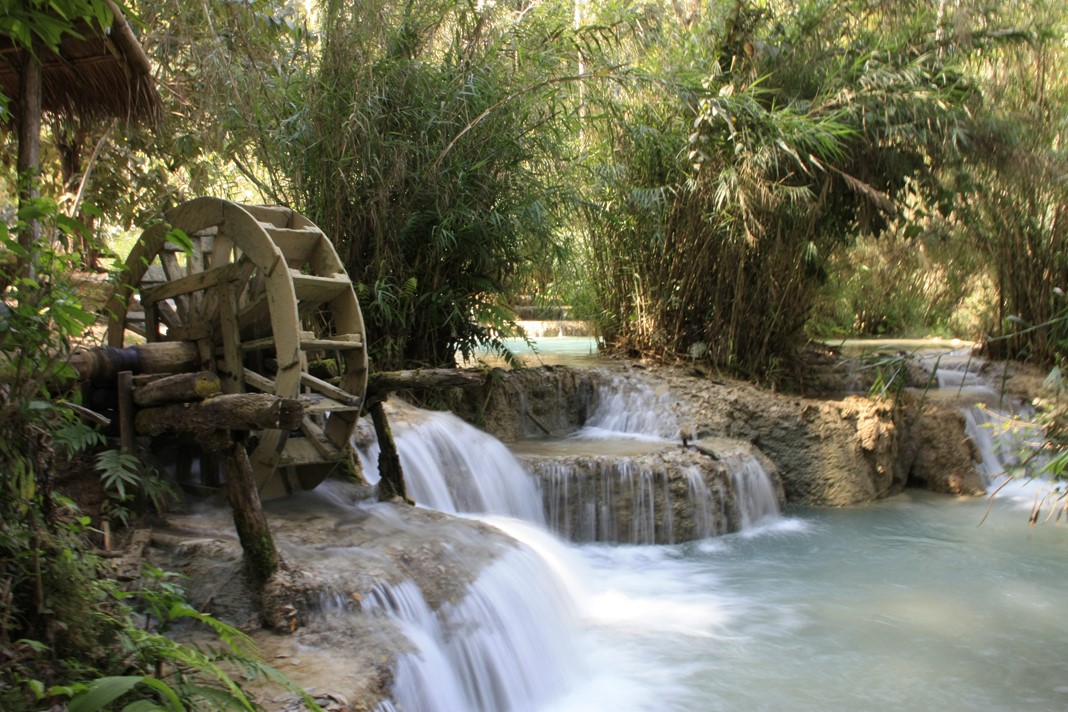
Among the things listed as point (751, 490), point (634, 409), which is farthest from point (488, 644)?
point (634, 409)

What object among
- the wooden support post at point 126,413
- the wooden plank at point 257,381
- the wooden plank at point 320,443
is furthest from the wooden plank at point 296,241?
the wooden support post at point 126,413

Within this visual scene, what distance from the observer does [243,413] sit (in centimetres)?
365

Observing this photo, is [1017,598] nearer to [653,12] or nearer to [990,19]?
[653,12]

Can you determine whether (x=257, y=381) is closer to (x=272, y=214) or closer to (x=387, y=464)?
(x=387, y=464)

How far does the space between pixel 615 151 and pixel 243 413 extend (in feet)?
21.4

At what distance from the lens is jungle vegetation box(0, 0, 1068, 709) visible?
701 centimetres

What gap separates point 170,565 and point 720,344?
6614mm

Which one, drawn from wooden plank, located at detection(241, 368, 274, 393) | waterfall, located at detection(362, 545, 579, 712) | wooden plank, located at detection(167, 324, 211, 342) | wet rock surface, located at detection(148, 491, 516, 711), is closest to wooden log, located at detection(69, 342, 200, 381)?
wooden plank, located at detection(167, 324, 211, 342)

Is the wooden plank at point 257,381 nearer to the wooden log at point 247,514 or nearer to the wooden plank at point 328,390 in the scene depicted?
the wooden plank at point 328,390

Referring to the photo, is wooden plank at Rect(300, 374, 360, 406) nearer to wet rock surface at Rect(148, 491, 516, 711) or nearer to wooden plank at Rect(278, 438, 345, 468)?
wooden plank at Rect(278, 438, 345, 468)

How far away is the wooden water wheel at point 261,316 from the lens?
474cm

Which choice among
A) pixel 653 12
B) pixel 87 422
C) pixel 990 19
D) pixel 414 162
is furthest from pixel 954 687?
pixel 990 19

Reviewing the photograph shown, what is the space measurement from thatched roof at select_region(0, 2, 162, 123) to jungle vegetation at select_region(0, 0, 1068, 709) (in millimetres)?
303

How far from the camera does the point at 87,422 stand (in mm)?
4531
